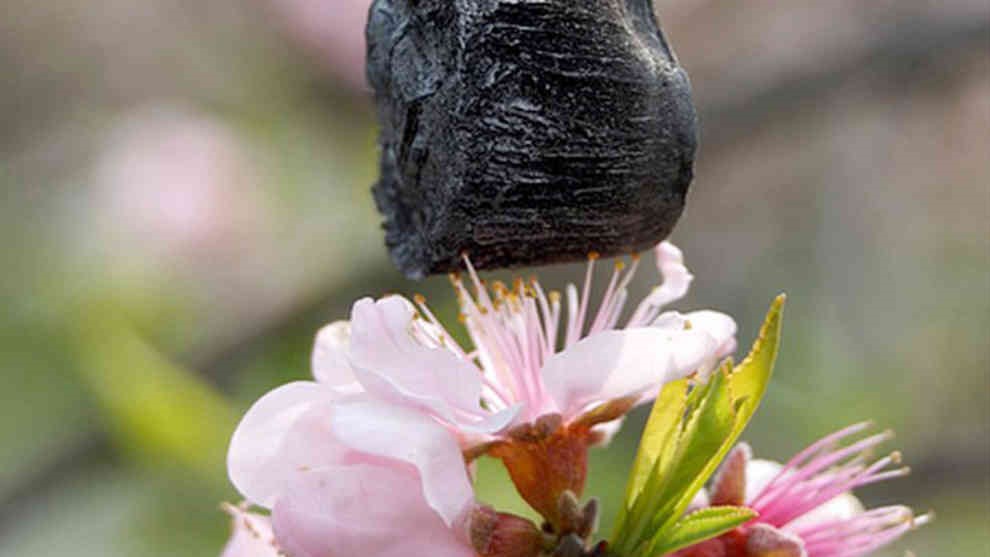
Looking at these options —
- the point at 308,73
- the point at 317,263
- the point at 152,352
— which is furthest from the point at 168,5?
the point at 152,352

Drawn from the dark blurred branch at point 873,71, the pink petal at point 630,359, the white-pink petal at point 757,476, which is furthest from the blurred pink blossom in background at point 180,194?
the pink petal at point 630,359

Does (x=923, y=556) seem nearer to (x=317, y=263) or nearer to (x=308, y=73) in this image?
(x=317, y=263)

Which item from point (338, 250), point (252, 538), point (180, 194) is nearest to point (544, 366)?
point (252, 538)

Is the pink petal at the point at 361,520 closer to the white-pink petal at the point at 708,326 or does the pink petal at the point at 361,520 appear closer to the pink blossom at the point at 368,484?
the pink blossom at the point at 368,484

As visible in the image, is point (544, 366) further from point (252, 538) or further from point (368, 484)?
point (252, 538)

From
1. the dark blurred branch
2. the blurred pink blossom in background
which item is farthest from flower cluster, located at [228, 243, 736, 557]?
the blurred pink blossom in background

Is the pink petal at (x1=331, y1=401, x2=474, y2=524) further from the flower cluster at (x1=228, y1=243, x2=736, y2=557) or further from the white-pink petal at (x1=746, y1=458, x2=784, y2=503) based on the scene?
the white-pink petal at (x1=746, y1=458, x2=784, y2=503)
